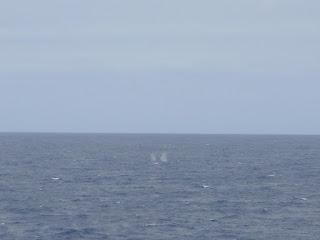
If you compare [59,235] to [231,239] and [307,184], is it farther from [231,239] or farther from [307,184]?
[307,184]

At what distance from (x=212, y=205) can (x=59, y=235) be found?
17.0m

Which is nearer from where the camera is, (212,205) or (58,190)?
(212,205)

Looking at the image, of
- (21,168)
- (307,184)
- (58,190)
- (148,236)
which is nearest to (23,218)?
(148,236)

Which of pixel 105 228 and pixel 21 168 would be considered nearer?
pixel 105 228

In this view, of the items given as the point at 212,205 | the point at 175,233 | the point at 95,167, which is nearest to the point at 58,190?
the point at 212,205

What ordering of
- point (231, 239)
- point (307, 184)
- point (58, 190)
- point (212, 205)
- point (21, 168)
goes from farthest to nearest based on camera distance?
point (21, 168) → point (307, 184) → point (58, 190) → point (212, 205) → point (231, 239)

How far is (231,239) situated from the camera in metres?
47.5

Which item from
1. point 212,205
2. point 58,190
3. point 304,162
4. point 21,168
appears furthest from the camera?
point 304,162

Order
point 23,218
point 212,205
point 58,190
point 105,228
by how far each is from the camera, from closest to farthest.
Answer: point 105,228 < point 23,218 < point 212,205 < point 58,190

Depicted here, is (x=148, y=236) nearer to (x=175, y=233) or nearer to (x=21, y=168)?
(x=175, y=233)

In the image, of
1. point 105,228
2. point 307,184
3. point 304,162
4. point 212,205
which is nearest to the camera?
point 105,228

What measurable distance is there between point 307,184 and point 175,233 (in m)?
33.5

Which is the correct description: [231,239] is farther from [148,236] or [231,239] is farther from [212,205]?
[212,205]

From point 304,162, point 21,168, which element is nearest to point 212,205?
point 21,168
